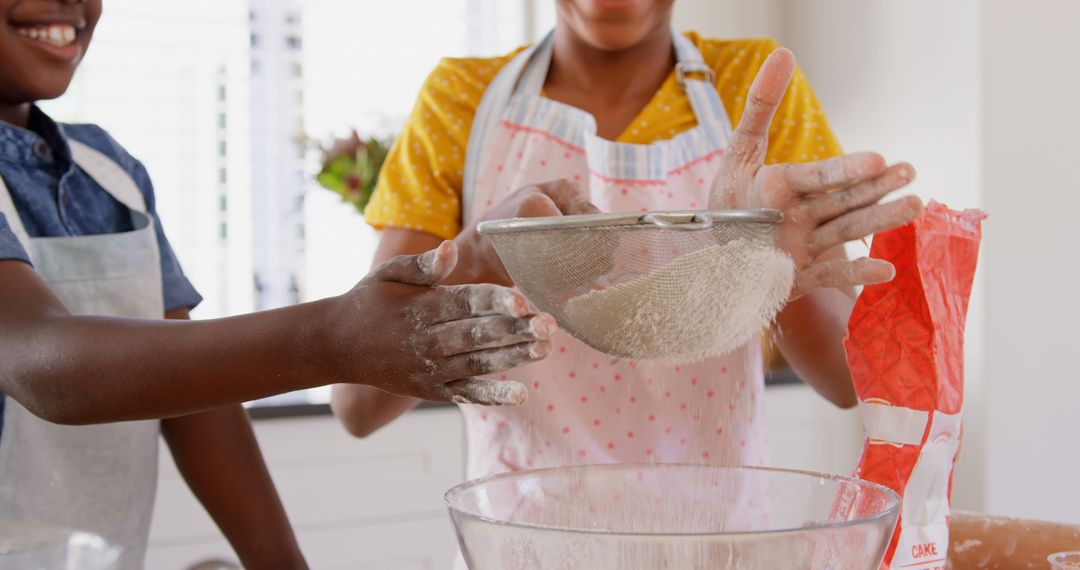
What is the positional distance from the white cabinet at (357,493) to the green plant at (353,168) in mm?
587

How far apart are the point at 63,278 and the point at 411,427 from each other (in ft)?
4.23

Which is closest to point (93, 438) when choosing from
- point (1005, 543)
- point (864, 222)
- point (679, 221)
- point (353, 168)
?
point (679, 221)

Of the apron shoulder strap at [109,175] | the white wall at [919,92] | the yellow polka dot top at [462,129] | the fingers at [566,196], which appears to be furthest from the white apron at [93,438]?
the white wall at [919,92]

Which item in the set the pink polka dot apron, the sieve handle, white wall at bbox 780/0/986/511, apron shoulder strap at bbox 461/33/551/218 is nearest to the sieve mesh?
the sieve handle

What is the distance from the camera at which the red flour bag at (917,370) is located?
78cm

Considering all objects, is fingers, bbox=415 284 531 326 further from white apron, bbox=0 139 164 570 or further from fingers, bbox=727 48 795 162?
white apron, bbox=0 139 164 570

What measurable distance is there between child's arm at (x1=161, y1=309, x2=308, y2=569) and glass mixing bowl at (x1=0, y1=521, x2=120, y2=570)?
107 millimetres

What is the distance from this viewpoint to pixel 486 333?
0.63 meters

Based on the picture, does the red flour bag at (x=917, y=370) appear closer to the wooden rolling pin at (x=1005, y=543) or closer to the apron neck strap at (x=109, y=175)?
the wooden rolling pin at (x=1005, y=543)

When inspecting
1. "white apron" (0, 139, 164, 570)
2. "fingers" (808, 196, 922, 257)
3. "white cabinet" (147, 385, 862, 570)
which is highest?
"fingers" (808, 196, 922, 257)

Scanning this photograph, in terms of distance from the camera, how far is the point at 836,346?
44.2 inches

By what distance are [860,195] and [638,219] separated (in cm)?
19

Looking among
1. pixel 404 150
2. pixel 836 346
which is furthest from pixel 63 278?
pixel 836 346

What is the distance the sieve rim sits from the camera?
0.71 meters
